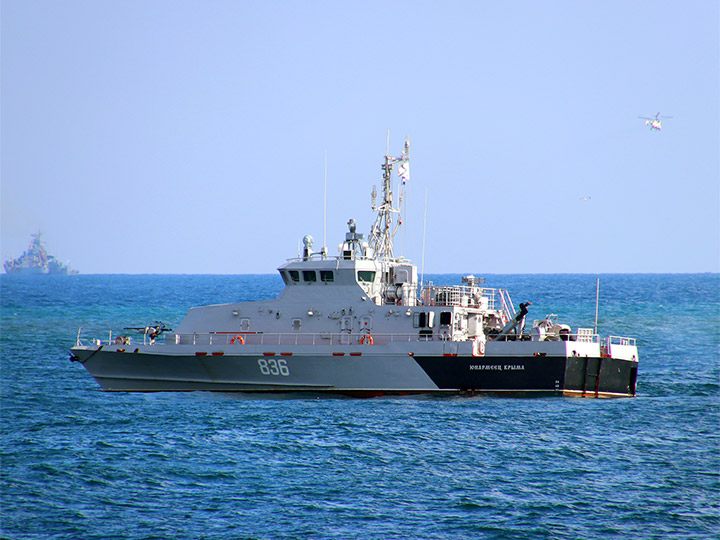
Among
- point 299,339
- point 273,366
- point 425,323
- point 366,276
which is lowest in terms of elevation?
point 273,366

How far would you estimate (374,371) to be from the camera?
93.8 ft

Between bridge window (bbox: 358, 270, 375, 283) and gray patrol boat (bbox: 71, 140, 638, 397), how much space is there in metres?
0.03

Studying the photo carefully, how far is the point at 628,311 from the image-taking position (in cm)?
7706

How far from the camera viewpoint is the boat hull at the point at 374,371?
93.6 feet

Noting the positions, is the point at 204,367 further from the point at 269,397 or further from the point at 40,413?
the point at 40,413

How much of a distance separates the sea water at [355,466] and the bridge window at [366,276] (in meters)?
4.24

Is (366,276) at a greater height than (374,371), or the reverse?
(366,276)

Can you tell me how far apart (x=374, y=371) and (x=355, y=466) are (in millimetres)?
8425

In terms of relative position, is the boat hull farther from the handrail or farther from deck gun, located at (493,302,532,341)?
deck gun, located at (493,302,532,341)

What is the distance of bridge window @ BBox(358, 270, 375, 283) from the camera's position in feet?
97.4

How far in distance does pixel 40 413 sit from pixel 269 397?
7.08m

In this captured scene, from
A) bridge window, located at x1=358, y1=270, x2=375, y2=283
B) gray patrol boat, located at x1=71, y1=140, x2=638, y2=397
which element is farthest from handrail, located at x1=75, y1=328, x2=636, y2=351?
bridge window, located at x1=358, y1=270, x2=375, y2=283

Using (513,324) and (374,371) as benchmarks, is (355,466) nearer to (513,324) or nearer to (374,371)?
(374,371)

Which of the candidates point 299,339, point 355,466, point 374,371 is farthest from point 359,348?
point 355,466
